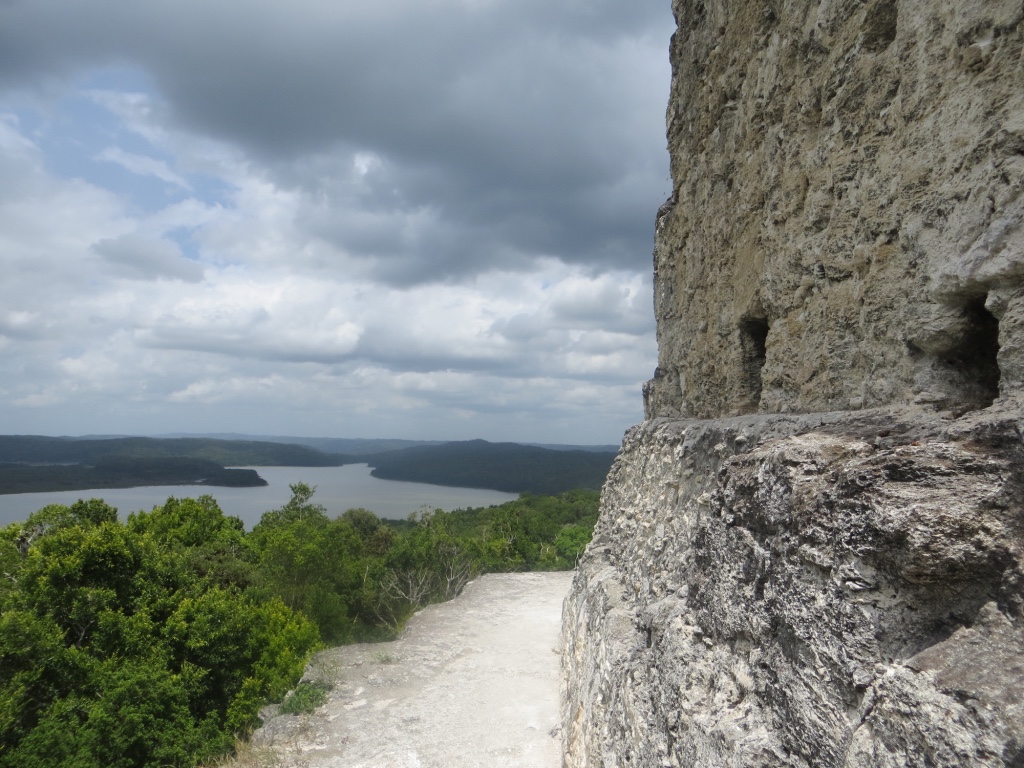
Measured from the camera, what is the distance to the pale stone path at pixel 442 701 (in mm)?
7141

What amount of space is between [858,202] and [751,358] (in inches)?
81.2

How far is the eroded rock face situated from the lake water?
123 ft

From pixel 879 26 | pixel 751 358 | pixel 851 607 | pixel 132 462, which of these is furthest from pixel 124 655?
pixel 132 462

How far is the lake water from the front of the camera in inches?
2063

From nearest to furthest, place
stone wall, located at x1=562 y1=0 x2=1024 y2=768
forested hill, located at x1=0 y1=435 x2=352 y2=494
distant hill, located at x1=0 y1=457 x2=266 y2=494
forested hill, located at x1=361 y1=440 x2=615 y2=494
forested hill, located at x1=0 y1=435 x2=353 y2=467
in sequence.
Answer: stone wall, located at x1=562 y1=0 x2=1024 y2=768 < distant hill, located at x1=0 y1=457 x2=266 y2=494 < forested hill, located at x1=0 y1=435 x2=352 y2=494 < forested hill, located at x1=361 y1=440 x2=615 y2=494 < forested hill, located at x1=0 y1=435 x2=353 y2=467

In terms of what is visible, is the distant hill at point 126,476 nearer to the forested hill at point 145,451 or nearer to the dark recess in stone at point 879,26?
the forested hill at point 145,451

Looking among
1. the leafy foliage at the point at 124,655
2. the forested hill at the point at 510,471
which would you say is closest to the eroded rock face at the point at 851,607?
the leafy foliage at the point at 124,655

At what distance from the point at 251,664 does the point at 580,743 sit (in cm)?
869

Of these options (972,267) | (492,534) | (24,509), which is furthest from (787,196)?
(24,509)

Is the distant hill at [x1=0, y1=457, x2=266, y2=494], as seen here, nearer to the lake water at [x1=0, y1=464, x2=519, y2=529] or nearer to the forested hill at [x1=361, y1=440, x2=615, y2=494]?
the lake water at [x1=0, y1=464, x2=519, y2=529]

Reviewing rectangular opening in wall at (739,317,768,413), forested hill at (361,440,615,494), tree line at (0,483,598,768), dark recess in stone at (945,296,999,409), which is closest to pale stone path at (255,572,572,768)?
tree line at (0,483,598,768)

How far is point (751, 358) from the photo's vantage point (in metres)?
5.66

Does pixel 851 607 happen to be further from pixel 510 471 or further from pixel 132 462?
pixel 510 471

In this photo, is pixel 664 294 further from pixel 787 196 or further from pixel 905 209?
pixel 905 209
